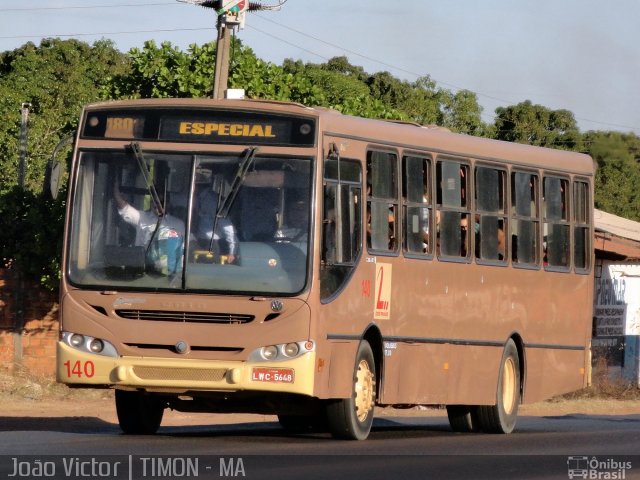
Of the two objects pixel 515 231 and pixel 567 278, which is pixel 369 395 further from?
pixel 567 278

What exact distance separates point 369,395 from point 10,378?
42.2 feet

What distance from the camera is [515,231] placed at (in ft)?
57.3

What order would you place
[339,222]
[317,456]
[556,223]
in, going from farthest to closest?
[556,223] → [339,222] → [317,456]

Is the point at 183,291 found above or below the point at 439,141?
below

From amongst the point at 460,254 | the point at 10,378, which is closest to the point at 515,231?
the point at 460,254

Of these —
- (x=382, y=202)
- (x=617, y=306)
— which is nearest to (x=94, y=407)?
(x=382, y=202)

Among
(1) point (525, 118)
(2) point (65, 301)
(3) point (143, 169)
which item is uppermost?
(1) point (525, 118)

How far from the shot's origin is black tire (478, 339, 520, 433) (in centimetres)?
1722

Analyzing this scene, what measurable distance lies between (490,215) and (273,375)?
472cm

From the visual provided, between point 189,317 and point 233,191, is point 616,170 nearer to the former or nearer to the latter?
point 233,191

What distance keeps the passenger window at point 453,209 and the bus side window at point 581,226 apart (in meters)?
2.80

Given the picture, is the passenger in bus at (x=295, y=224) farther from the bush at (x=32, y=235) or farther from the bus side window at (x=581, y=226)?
the bush at (x=32, y=235)

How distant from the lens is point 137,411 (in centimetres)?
1490

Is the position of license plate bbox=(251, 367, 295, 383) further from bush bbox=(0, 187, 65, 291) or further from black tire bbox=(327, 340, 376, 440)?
bush bbox=(0, 187, 65, 291)
